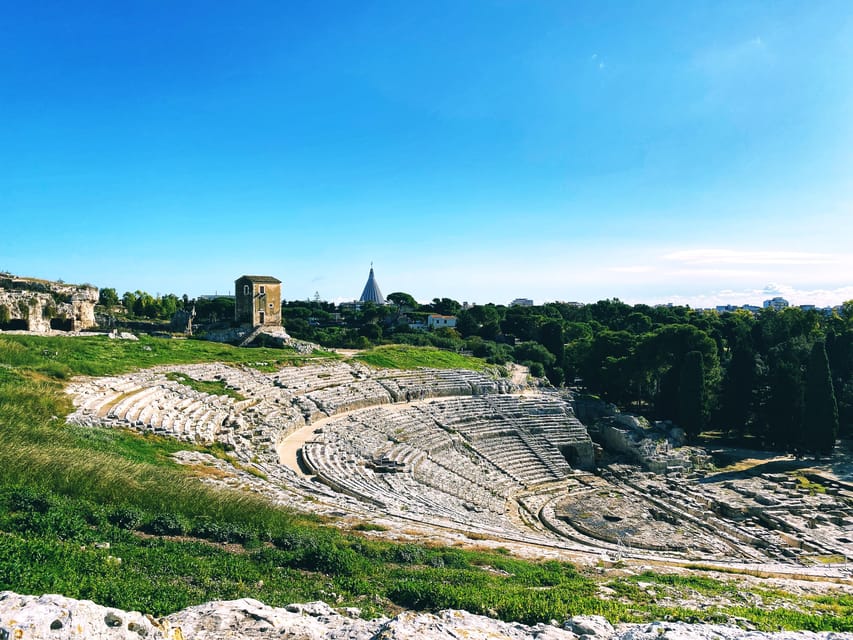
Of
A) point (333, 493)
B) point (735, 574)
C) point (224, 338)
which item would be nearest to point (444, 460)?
point (333, 493)

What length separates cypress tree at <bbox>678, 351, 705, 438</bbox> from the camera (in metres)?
31.9

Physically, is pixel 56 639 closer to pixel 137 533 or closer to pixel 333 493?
pixel 137 533

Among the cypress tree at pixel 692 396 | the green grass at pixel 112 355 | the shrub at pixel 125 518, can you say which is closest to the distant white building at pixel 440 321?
the green grass at pixel 112 355

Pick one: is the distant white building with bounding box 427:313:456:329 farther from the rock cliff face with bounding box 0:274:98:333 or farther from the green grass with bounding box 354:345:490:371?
the rock cliff face with bounding box 0:274:98:333

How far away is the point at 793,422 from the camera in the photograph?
98.3 ft

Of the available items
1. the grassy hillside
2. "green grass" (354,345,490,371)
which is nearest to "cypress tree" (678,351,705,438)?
"green grass" (354,345,490,371)

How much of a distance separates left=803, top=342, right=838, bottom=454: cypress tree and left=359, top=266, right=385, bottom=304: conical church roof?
87242 millimetres

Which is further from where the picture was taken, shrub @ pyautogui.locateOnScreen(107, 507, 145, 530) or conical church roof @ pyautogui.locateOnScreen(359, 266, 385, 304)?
conical church roof @ pyautogui.locateOnScreen(359, 266, 385, 304)

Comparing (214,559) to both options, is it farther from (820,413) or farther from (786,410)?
(786,410)

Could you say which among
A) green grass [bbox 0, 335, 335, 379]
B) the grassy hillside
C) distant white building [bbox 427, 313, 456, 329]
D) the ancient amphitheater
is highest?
distant white building [bbox 427, 313, 456, 329]

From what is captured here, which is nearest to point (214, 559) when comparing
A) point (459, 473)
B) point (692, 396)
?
point (459, 473)

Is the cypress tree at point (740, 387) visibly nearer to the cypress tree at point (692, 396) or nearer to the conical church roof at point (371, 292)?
the cypress tree at point (692, 396)

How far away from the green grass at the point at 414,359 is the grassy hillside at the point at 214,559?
79.1ft

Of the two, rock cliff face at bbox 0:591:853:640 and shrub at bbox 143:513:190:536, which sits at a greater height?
rock cliff face at bbox 0:591:853:640
